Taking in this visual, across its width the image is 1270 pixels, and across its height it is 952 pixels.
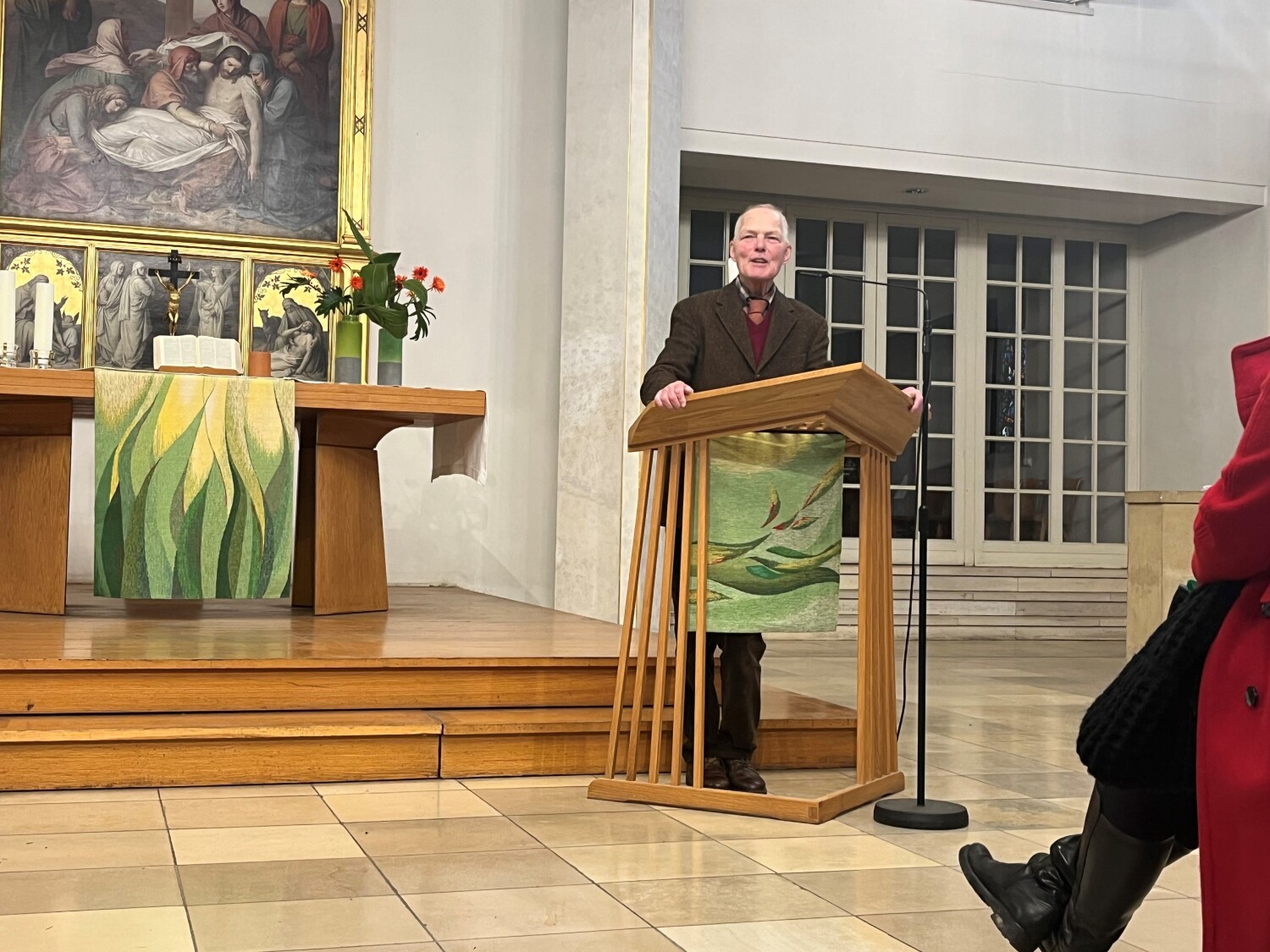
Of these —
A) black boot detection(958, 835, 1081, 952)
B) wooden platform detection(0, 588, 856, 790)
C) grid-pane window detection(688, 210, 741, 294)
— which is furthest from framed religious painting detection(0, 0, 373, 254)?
black boot detection(958, 835, 1081, 952)

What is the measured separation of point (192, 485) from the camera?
4.71 metres

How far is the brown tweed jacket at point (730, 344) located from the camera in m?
3.51

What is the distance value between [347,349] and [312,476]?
542 millimetres

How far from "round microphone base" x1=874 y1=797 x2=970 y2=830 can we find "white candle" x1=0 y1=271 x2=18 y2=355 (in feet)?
12.7

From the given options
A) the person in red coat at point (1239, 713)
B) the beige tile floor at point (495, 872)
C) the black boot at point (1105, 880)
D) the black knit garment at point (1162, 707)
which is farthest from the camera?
the beige tile floor at point (495, 872)

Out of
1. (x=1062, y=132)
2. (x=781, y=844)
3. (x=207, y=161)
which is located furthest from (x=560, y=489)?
(x=781, y=844)

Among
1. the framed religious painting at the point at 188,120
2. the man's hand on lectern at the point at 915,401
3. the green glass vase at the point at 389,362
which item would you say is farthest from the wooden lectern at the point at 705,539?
the framed religious painting at the point at 188,120

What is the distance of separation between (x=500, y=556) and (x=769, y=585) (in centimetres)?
443

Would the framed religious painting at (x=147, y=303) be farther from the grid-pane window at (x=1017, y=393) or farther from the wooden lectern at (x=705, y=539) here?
the grid-pane window at (x=1017, y=393)

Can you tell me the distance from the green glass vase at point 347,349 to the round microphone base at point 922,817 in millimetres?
3037

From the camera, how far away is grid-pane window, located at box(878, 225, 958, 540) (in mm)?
8750

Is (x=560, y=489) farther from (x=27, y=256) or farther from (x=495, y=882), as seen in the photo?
(x=495, y=882)

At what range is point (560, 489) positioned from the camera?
7.19m

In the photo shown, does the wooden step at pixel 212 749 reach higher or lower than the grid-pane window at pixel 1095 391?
lower
